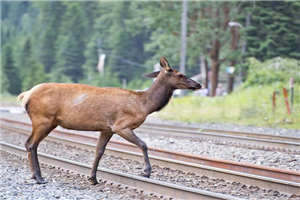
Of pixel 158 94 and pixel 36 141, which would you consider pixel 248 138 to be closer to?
pixel 158 94

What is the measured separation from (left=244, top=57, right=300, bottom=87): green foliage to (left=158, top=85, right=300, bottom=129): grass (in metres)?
0.90

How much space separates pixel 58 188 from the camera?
25.2ft

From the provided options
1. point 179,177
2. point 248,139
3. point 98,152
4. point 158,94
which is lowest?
point 248,139

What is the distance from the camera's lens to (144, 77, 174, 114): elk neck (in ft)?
27.0

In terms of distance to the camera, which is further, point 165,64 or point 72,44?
point 72,44

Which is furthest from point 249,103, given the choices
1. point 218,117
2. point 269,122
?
point 269,122

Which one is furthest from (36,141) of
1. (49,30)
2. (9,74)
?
(49,30)

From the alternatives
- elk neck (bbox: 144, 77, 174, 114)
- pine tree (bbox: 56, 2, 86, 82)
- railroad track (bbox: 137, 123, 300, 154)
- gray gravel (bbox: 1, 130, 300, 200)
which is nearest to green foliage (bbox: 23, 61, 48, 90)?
pine tree (bbox: 56, 2, 86, 82)

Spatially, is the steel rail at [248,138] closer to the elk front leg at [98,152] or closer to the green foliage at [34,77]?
the elk front leg at [98,152]

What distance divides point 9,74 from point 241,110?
3763 cm

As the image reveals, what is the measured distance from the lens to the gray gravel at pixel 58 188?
23.5 feet

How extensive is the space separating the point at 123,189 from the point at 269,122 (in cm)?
1237

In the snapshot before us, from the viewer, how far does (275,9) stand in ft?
106

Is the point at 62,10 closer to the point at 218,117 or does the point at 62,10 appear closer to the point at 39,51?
the point at 39,51
